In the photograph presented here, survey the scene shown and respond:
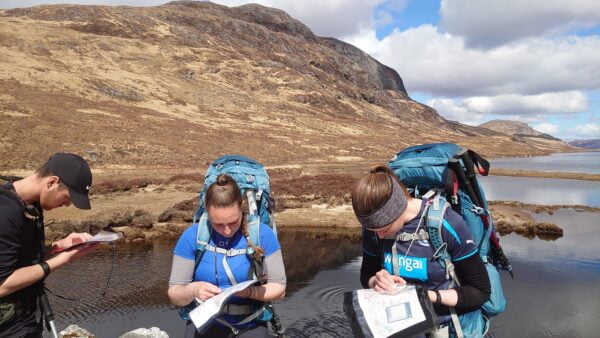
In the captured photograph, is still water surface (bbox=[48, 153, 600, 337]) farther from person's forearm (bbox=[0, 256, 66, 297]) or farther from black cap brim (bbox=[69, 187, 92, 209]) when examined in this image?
black cap brim (bbox=[69, 187, 92, 209])

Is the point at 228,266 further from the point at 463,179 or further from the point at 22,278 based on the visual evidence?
the point at 463,179

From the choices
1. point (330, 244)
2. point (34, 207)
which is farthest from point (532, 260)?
point (34, 207)

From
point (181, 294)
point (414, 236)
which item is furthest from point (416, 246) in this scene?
point (181, 294)

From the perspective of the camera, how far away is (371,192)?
3.17 m

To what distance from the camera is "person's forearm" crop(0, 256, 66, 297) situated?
328 cm

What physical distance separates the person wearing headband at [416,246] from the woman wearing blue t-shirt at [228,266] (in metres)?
1.11

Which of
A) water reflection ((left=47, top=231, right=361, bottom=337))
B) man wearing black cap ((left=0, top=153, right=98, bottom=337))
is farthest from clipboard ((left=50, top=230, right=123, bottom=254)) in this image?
water reflection ((left=47, top=231, right=361, bottom=337))

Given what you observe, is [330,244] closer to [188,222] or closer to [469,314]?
[188,222]

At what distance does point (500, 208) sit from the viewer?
2559 cm

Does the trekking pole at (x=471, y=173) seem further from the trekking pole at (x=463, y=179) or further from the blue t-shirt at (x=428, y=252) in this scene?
the blue t-shirt at (x=428, y=252)

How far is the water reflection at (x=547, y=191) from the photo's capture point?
105 feet

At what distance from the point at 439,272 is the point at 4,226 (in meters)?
3.38

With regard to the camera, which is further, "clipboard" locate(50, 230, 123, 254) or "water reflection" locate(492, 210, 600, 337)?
"water reflection" locate(492, 210, 600, 337)

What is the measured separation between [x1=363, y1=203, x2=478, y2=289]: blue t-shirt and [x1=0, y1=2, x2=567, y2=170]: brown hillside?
127 ft
